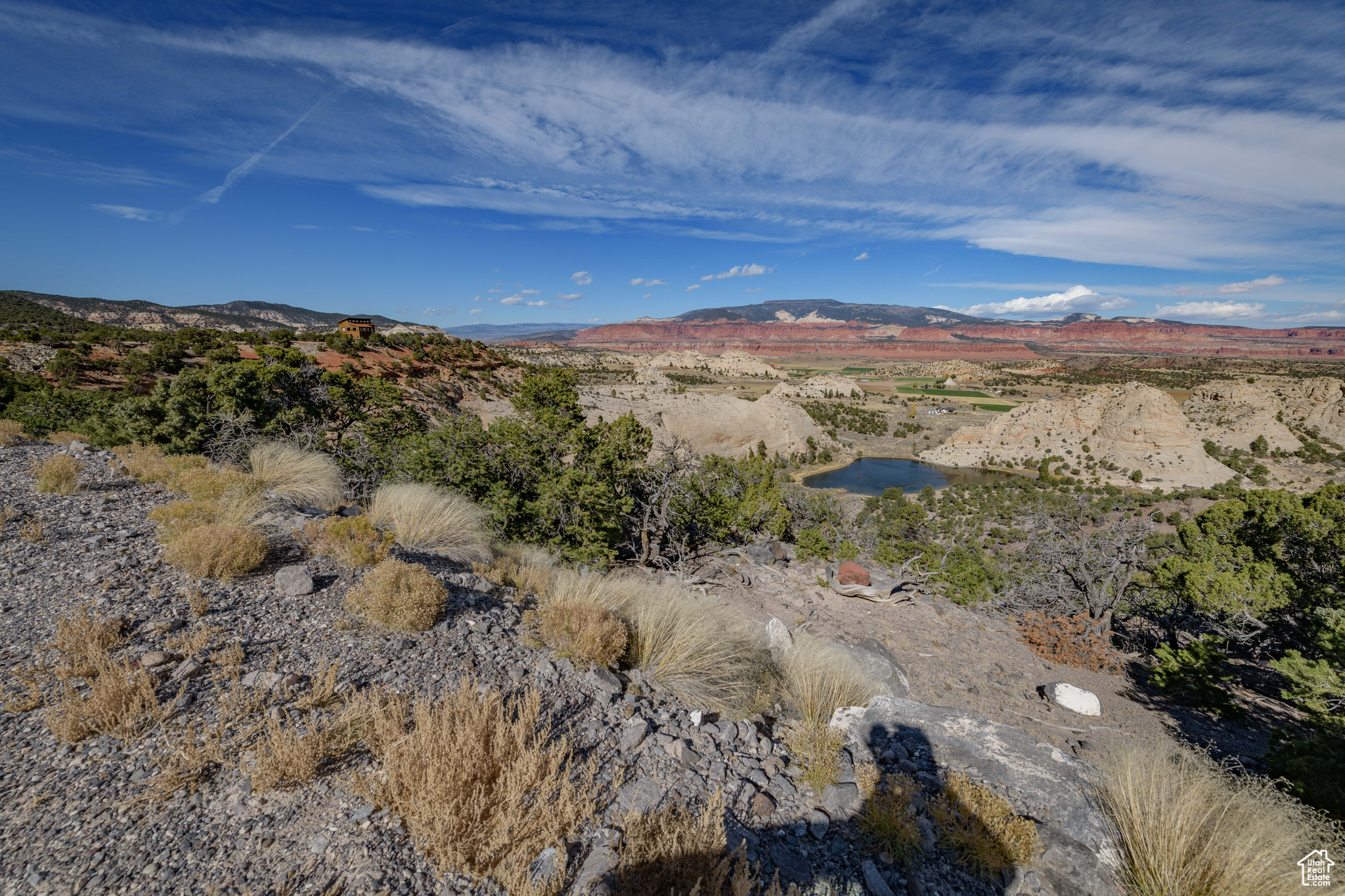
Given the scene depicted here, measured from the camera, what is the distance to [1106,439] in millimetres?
32781

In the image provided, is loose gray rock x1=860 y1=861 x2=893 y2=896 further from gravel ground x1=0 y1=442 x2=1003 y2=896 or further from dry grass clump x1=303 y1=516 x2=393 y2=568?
dry grass clump x1=303 y1=516 x2=393 y2=568

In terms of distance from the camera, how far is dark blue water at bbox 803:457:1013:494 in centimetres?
3328

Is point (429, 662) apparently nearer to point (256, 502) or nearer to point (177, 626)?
point (177, 626)

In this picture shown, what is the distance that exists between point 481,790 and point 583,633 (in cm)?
189

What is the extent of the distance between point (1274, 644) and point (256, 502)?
48.8ft

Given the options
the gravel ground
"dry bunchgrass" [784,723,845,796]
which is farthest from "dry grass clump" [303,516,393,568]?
"dry bunchgrass" [784,723,845,796]

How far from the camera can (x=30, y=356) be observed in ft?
68.5

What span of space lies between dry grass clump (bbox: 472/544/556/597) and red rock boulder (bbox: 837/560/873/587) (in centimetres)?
614

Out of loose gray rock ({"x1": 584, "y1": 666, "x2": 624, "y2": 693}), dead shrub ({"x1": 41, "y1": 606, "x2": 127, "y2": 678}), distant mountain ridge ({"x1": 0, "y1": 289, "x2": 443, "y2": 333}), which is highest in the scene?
distant mountain ridge ({"x1": 0, "y1": 289, "x2": 443, "y2": 333})

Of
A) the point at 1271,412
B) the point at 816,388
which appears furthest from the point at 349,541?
the point at 816,388

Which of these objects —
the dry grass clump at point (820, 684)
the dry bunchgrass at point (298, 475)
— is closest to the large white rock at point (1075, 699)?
the dry grass clump at point (820, 684)

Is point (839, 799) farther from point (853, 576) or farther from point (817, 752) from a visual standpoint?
point (853, 576)

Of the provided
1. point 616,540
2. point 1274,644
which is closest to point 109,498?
point 616,540

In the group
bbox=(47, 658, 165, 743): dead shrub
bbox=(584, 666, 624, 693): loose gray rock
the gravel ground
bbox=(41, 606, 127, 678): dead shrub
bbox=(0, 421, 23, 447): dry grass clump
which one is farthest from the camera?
bbox=(0, 421, 23, 447): dry grass clump
